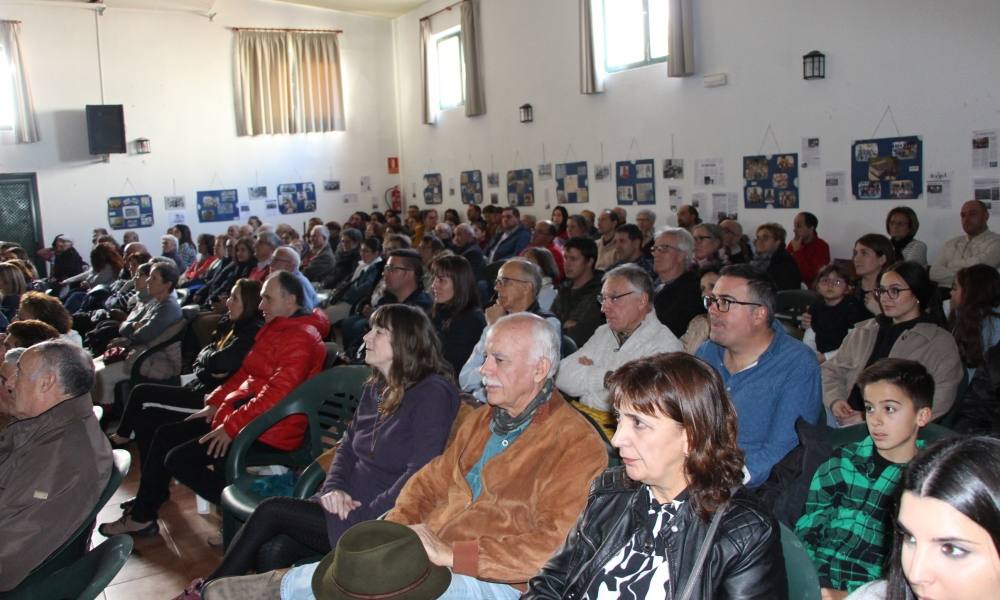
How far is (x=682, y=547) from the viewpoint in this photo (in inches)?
68.6

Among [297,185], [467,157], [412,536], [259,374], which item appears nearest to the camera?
[412,536]

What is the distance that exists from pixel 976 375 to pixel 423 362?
2.28 meters

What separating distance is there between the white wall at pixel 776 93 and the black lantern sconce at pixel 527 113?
0.33 feet

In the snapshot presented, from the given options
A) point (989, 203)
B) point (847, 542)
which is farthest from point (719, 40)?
point (847, 542)

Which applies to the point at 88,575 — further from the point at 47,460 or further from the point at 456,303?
the point at 456,303

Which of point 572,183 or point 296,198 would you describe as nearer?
point 572,183

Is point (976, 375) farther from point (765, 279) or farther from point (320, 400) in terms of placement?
point (320, 400)

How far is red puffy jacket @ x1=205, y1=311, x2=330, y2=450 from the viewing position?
12.3 ft

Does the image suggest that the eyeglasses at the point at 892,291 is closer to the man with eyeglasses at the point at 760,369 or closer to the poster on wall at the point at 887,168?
the man with eyeglasses at the point at 760,369

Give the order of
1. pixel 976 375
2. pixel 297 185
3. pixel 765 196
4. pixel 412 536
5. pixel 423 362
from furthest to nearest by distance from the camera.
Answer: pixel 297 185 < pixel 765 196 < pixel 976 375 < pixel 423 362 < pixel 412 536

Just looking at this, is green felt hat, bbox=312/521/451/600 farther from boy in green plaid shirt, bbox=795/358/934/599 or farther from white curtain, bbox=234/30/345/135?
white curtain, bbox=234/30/345/135

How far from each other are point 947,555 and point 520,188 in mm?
10706

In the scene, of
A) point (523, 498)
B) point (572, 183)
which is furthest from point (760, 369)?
point (572, 183)

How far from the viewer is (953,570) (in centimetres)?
128
